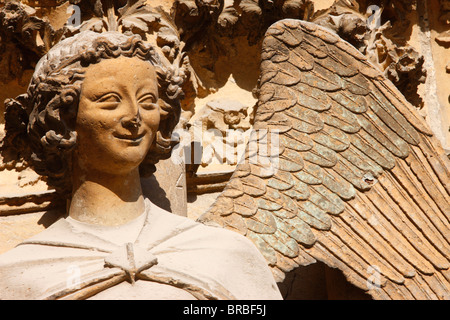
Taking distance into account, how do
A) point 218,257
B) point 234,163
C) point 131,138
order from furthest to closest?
point 234,163, point 131,138, point 218,257

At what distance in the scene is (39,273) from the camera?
3.52 metres

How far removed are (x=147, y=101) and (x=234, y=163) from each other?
130 centimetres

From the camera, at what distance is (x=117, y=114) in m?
3.69

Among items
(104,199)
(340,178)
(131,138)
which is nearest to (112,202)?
(104,199)

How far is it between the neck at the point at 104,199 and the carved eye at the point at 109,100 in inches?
10.7

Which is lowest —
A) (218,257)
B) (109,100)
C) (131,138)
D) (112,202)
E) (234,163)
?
(218,257)

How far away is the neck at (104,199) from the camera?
12.5 ft

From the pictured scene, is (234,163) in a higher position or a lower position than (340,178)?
higher

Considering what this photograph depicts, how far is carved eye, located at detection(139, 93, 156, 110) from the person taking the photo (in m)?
3.77

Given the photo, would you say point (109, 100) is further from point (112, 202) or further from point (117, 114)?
point (112, 202)

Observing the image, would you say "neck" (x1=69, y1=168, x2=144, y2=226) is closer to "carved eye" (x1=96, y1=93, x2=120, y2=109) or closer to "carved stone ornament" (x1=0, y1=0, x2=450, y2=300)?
"carved stone ornament" (x1=0, y1=0, x2=450, y2=300)

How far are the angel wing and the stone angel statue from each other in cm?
35

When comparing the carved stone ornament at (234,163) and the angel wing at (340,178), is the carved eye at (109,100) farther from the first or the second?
the angel wing at (340,178)
